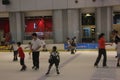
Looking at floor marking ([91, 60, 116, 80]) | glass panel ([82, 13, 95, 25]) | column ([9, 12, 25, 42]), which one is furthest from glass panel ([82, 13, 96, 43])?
floor marking ([91, 60, 116, 80])

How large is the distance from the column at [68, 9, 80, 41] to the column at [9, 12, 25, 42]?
5948mm

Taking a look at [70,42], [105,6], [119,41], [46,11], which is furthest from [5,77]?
[46,11]

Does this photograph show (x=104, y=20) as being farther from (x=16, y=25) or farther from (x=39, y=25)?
(x=16, y=25)

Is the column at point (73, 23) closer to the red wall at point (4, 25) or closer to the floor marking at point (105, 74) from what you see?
the red wall at point (4, 25)

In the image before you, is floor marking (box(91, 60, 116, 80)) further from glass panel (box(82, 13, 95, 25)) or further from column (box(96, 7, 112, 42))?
glass panel (box(82, 13, 95, 25))

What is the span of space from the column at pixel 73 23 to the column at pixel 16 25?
595 centimetres

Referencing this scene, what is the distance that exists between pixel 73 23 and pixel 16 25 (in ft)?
22.2

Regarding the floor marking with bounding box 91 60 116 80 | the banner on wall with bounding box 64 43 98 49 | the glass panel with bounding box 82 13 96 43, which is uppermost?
the glass panel with bounding box 82 13 96 43

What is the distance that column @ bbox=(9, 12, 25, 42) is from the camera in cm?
3658

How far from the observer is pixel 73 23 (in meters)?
34.0

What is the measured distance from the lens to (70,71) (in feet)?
48.0

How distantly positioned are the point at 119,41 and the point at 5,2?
22.3m

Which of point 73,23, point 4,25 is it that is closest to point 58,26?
point 73,23

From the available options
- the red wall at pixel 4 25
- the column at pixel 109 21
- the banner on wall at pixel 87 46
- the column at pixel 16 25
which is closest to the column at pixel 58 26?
the column at pixel 16 25
